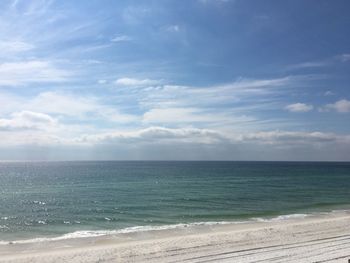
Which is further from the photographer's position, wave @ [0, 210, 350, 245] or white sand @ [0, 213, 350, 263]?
wave @ [0, 210, 350, 245]

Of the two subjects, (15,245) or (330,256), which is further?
(15,245)

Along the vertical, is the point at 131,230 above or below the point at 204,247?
below

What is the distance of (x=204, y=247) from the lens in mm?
22688

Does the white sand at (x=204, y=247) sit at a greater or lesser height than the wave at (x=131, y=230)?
greater

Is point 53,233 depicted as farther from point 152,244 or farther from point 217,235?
point 217,235

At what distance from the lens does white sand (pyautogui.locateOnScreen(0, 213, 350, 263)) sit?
20.2m

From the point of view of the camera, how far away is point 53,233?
101 feet

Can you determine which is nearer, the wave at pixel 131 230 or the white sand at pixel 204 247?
the white sand at pixel 204 247

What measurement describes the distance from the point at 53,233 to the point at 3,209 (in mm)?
19525

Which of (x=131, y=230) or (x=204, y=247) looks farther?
(x=131, y=230)

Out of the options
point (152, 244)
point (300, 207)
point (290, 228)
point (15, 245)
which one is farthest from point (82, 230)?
point (300, 207)

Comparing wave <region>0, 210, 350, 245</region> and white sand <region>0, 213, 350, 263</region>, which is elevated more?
white sand <region>0, 213, 350, 263</region>

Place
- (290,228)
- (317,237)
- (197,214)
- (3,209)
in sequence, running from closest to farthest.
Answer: (317,237), (290,228), (197,214), (3,209)

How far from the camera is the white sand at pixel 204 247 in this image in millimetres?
20172
